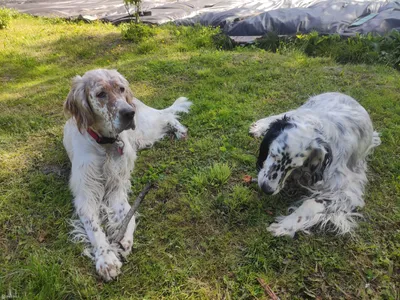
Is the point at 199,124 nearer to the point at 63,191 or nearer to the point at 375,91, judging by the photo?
the point at 63,191

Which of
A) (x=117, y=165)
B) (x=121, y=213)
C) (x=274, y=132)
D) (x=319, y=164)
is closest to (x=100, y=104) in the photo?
(x=117, y=165)

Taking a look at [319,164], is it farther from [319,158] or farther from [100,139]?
[100,139]

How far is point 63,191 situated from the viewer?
3145mm

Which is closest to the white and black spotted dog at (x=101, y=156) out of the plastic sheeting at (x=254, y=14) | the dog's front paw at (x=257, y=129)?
the dog's front paw at (x=257, y=129)

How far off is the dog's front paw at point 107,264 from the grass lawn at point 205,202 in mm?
60

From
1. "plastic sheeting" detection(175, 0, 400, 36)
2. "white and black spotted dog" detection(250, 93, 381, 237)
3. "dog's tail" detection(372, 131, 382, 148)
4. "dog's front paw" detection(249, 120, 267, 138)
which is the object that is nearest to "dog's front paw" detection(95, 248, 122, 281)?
"white and black spotted dog" detection(250, 93, 381, 237)

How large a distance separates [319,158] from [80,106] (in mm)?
2098

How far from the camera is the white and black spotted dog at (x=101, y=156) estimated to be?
2678 millimetres

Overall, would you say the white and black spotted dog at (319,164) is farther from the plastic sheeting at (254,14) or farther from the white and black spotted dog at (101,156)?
the plastic sheeting at (254,14)

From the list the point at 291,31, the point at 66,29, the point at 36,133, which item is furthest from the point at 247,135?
the point at 66,29

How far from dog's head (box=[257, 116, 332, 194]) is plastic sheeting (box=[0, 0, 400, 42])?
477 centimetres

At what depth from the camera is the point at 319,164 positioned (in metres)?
2.77

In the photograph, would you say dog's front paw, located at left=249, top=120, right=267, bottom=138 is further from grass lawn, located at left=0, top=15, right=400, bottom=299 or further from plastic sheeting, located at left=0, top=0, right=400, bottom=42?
plastic sheeting, located at left=0, top=0, right=400, bottom=42

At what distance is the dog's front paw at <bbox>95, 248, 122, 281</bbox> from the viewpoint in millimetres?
2299
